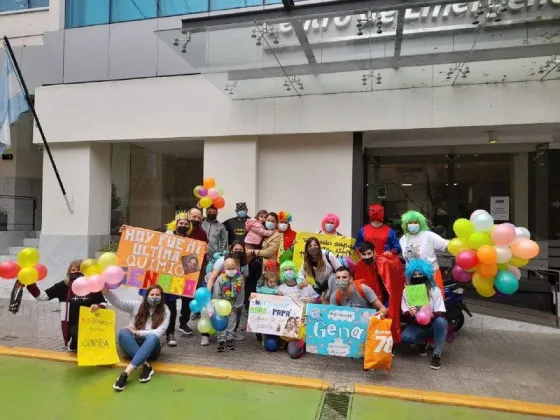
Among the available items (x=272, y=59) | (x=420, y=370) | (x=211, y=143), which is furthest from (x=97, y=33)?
(x=420, y=370)

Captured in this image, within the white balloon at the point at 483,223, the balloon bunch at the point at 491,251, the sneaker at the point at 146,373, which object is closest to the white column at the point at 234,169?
Result: the sneaker at the point at 146,373

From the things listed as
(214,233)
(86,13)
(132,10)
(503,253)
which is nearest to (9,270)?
(214,233)

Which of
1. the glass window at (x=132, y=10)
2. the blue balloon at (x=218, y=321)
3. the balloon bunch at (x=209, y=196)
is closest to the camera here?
the blue balloon at (x=218, y=321)

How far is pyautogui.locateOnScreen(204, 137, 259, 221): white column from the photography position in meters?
8.72

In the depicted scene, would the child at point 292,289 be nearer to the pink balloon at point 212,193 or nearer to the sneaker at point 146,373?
the sneaker at point 146,373

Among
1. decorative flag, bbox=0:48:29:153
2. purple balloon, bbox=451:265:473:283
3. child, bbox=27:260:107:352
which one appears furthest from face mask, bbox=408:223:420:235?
decorative flag, bbox=0:48:29:153

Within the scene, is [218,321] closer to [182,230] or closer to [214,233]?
[182,230]

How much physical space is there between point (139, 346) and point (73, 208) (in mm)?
5937

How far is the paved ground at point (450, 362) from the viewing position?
4660 millimetres

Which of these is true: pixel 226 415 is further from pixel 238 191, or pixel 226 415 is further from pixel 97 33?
pixel 97 33

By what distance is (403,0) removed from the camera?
581cm

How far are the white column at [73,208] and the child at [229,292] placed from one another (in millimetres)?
5391

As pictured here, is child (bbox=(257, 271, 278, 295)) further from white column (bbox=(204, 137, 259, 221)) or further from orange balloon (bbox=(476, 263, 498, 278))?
white column (bbox=(204, 137, 259, 221))

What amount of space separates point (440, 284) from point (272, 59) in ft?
15.1
